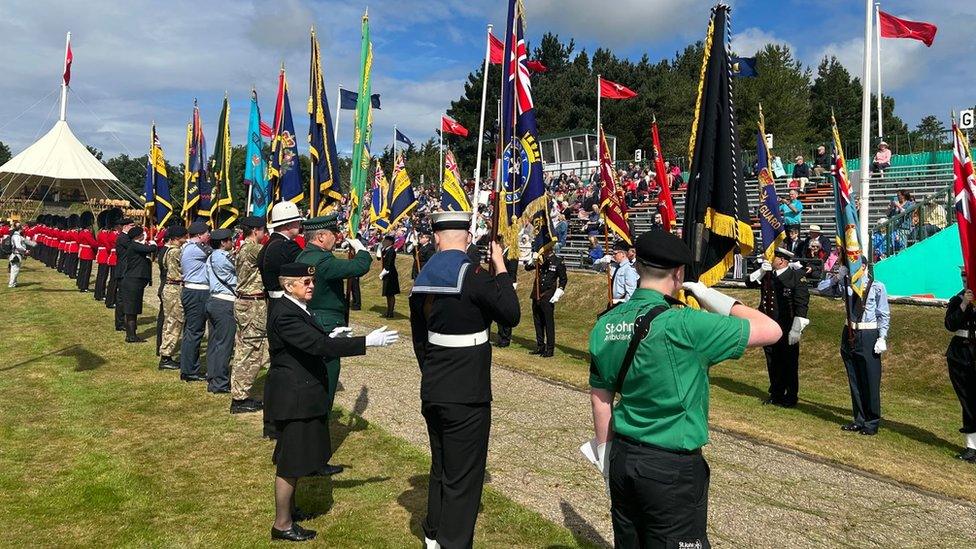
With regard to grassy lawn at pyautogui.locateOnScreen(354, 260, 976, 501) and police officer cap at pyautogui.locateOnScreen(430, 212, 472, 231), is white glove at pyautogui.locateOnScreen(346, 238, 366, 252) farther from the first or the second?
grassy lawn at pyautogui.locateOnScreen(354, 260, 976, 501)

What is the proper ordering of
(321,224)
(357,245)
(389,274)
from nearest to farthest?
1. (321,224)
2. (357,245)
3. (389,274)

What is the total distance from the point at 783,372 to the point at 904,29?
11.1 meters

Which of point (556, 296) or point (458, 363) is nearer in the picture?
point (458, 363)

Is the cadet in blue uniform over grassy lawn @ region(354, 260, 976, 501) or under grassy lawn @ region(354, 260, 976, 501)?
over

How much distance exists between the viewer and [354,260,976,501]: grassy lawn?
783 centimetres

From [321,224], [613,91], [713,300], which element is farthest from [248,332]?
[613,91]

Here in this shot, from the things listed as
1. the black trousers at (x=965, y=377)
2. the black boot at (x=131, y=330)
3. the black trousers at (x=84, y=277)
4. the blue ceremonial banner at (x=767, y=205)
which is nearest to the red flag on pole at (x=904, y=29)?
the blue ceremonial banner at (x=767, y=205)

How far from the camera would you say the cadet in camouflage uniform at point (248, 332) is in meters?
8.84

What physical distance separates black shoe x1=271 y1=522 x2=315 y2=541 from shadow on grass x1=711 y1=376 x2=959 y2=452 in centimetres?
766

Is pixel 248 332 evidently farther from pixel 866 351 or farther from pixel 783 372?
pixel 866 351

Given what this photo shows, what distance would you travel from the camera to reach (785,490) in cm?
654

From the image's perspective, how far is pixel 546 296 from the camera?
576 inches

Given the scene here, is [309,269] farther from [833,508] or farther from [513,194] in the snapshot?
[833,508]

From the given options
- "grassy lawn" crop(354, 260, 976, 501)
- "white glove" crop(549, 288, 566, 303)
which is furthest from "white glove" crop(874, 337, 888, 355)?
"white glove" crop(549, 288, 566, 303)
